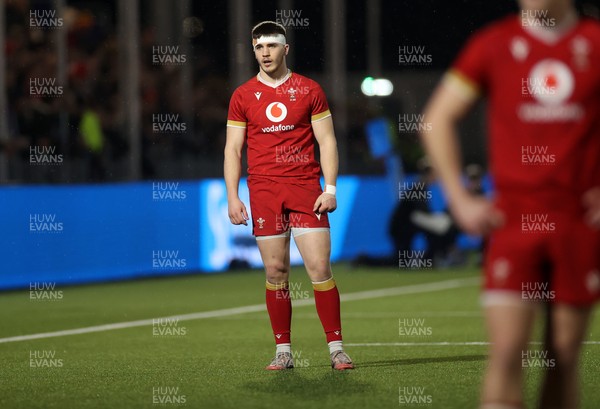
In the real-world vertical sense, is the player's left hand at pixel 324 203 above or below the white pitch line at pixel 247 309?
above

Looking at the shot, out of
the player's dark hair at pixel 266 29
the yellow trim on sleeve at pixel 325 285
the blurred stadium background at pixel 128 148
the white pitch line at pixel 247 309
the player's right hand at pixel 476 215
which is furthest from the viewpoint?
the blurred stadium background at pixel 128 148

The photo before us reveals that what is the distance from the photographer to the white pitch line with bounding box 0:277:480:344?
12.4 metres

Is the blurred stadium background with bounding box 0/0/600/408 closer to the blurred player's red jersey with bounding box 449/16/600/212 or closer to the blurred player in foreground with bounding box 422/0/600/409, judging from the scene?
the blurred player in foreground with bounding box 422/0/600/409

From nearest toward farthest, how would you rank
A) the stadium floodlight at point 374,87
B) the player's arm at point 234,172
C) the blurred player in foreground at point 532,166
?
the blurred player in foreground at point 532,166
the player's arm at point 234,172
the stadium floodlight at point 374,87

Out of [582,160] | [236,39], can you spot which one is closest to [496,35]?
[582,160]

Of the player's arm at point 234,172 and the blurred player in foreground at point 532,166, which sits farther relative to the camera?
the player's arm at point 234,172

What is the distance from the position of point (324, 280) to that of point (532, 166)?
4.41 meters

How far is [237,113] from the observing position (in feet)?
30.8

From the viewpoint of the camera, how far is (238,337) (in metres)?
11.9

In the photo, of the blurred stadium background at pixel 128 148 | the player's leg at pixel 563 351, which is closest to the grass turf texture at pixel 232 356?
the blurred stadium background at pixel 128 148

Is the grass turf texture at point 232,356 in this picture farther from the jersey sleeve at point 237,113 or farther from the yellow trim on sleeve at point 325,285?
the jersey sleeve at point 237,113

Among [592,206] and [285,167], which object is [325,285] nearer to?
[285,167]

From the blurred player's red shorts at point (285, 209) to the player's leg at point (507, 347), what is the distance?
423 centimetres

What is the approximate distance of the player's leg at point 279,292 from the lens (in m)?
9.34
